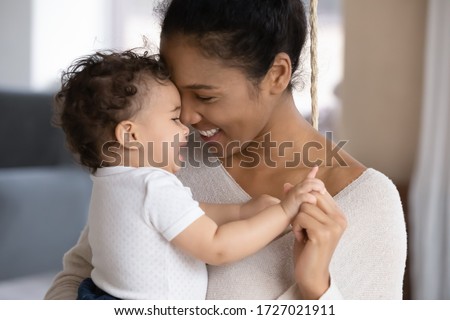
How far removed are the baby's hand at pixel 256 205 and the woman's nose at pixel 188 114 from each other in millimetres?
186

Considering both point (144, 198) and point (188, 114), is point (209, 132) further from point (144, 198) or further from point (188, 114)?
point (144, 198)

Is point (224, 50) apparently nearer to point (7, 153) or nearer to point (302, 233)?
point (302, 233)

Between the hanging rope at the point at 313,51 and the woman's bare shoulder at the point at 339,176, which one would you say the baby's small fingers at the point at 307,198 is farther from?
the hanging rope at the point at 313,51

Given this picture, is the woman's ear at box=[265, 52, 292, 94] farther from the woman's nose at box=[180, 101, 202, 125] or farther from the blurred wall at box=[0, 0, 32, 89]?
the blurred wall at box=[0, 0, 32, 89]

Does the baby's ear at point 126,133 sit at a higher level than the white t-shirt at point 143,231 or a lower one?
higher

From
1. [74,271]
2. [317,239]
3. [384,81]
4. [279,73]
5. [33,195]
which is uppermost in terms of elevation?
[279,73]

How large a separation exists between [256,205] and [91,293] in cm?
33

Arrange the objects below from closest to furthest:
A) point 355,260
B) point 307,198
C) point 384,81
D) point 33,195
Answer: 1. point 307,198
2. point 355,260
3. point 384,81
4. point 33,195

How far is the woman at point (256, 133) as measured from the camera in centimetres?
117

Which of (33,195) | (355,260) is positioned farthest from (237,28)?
(33,195)

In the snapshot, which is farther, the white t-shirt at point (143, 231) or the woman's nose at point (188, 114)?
the woman's nose at point (188, 114)

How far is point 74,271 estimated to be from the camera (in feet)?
4.52

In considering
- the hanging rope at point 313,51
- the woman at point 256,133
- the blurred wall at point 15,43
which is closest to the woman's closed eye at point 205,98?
the woman at point 256,133
